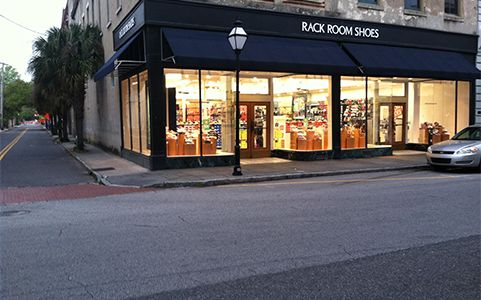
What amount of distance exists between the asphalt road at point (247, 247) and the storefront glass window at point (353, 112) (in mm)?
7951

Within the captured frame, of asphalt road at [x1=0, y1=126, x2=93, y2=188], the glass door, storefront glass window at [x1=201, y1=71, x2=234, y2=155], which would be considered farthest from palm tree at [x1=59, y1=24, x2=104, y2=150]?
the glass door

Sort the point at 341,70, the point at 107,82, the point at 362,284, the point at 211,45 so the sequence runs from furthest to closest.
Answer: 1. the point at 107,82
2. the point at 341,70
3. the point at 211,45
4. the point at 362,284

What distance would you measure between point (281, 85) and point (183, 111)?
4.72m

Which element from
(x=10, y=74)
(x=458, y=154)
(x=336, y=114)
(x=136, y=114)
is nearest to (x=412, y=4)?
(x=336, y=114)

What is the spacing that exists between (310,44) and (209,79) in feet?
13.7

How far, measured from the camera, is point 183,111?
1520 cm

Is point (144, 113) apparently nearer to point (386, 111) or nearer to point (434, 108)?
point (386, 111)

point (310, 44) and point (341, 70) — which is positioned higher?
point (310, 44)

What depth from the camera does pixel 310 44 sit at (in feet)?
54.4

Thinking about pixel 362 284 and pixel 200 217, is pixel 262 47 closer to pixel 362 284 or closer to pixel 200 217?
pixel 200 217

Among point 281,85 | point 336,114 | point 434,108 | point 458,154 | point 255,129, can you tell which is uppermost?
point 281,85

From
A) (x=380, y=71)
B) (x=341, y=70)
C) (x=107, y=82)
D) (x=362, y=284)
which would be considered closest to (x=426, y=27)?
(x=380, y=71)

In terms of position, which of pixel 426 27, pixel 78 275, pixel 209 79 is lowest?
pixel 78 275

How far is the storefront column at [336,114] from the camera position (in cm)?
1720
